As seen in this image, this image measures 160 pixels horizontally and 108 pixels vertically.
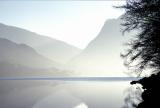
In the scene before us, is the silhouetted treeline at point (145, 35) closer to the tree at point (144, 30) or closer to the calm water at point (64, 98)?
the tree at point (144, 30)

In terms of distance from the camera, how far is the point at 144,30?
2202 centimetres

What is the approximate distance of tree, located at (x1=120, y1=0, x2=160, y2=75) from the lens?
786 inches

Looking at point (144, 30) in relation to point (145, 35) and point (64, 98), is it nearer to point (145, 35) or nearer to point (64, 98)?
point (145, 35)

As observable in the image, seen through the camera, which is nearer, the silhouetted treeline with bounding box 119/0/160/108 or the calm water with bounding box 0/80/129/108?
the silhouetted treeline with bounding box 119/0/160/108

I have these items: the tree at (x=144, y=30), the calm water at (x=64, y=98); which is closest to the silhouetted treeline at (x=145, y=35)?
the tree at (x=144, y=30)

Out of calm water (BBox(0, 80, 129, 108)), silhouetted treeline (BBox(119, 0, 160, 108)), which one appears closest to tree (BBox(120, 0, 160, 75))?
silhouetted treeline (BBox(119, 0, 160, 108))

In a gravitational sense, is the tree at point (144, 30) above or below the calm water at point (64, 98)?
above

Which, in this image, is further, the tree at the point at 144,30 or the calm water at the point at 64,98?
the calm water at the point at 64,98

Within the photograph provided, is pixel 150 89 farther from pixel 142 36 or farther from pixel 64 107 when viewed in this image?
pixel 64 107

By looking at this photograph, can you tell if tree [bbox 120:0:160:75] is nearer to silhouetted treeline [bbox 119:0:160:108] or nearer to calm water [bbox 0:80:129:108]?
silhouetted treeline [bbox 119:0:160:108]

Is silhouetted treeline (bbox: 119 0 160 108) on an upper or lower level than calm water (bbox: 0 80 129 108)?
upper

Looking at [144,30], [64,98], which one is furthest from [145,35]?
[64,98]

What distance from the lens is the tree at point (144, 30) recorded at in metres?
20.0

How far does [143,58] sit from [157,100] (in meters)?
8.39
